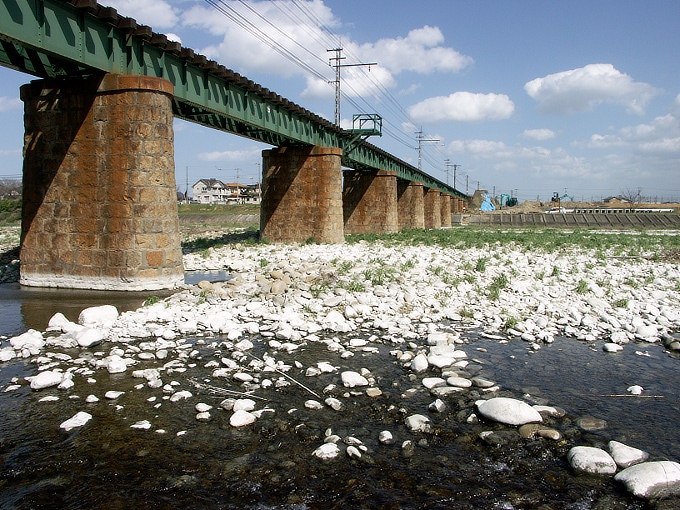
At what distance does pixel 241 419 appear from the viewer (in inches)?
223

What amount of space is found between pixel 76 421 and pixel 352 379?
314cm

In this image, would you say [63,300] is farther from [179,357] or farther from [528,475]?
[528,475]

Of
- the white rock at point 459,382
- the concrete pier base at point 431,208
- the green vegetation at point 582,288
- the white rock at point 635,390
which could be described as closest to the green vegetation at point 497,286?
the green vegetation at point 582,288

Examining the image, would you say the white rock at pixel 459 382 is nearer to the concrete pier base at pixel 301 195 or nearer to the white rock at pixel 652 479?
the white rock at pixel 652 479

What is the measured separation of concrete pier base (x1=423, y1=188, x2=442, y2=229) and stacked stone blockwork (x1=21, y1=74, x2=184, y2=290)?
190ft

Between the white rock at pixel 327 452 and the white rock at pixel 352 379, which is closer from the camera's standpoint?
the white rock at pixel 327 452

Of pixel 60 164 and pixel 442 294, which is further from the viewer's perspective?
pixel 60 164

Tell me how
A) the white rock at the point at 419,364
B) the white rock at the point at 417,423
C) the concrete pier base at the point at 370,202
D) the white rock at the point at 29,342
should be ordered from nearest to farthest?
the white rock at the point at 417,423 < the white rock at the point at 419,364 < the white rock at the point at 29,342 < the concrete pier base at the point at 370,202

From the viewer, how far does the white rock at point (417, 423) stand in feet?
18.4

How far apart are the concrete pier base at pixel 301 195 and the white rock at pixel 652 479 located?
961 inches

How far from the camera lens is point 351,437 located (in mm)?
5332

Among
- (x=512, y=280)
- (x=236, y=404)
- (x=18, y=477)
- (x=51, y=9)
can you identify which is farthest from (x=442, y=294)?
(x=51, y=9)

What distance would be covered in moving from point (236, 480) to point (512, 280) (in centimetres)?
1182

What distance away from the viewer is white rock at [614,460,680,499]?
14.4 feet
